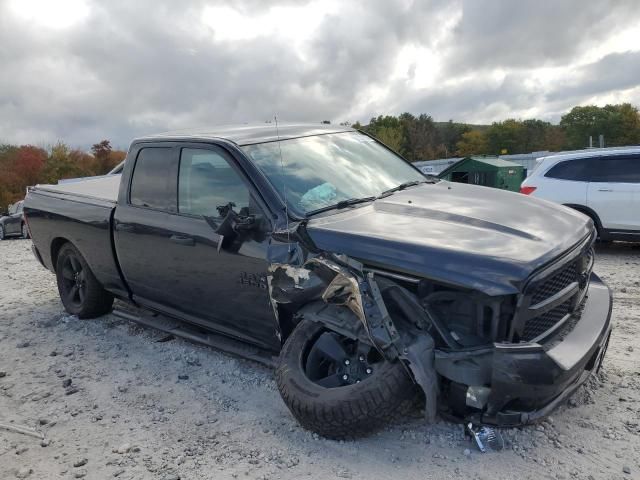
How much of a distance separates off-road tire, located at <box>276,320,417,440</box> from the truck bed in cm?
290

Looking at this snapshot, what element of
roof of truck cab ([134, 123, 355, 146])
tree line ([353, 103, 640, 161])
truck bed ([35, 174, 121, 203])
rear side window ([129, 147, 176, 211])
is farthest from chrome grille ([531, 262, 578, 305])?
tree line ([353, 103, 640, 161])

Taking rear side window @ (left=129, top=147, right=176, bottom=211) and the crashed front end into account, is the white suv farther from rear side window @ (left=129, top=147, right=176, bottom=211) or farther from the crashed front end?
rear side window @ (left=129, top=147, right=176, bottom=211)

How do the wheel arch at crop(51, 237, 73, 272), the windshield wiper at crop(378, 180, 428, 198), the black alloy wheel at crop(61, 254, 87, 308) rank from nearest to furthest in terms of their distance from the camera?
the windshield wiper at crop(378, 180, 428, 198) < the black alloy wheel at crop(61, 254, 87, 308) < the wheel arch at crop(51, 237, 73, 272)

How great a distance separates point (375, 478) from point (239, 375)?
158 centimetres

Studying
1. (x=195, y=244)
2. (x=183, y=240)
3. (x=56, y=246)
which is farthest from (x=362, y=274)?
(x=56, y=246)

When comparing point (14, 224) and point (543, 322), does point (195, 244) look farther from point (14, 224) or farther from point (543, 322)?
point (14, 224)

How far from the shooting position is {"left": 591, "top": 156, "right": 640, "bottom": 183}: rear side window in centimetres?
820

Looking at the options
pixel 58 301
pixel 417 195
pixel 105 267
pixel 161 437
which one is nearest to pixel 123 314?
pixel 105 267

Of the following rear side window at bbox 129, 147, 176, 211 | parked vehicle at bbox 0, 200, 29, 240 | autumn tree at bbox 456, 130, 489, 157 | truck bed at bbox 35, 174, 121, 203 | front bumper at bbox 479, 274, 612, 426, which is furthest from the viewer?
autumn tree at bbox 456, 130, 489, 157

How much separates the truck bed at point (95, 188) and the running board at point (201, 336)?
1184 mm

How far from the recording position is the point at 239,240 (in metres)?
3.59

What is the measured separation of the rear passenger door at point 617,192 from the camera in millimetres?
8086

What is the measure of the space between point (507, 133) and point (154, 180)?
60773 millimetres

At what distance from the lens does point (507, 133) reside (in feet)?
196
